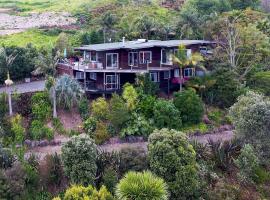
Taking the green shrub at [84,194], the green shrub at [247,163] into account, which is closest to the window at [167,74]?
the green shrub at [247,163]

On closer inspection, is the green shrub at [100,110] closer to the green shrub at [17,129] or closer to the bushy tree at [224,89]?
the green shrub at [17,129]

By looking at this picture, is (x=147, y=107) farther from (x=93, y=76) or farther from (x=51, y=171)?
(x=51, y=171)

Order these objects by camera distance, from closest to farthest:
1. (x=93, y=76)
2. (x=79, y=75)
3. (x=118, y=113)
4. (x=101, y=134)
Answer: (x=101, y=134), (x=118, y=113), (x=93, y=76), (x=79, y=75)

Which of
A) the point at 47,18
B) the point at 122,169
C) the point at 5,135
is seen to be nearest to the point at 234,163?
the point at 122,169

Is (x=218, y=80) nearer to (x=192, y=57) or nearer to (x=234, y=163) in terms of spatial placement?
(x=192, y=57)

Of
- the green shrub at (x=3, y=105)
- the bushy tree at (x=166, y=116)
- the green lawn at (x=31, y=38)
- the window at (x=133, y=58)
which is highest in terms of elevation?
the green lawn at (x=31, y=38)

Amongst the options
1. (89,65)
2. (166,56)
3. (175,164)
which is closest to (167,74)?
(166,56)
